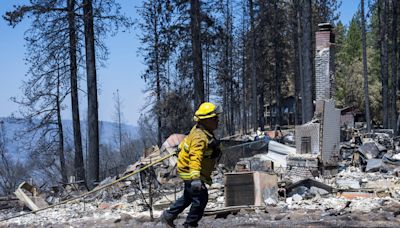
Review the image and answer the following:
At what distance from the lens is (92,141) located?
16281 mm

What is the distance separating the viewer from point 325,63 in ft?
53.8

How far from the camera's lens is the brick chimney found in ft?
53.0

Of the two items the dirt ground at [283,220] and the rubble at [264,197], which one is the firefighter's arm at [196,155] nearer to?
the dirt ground at [283,220]

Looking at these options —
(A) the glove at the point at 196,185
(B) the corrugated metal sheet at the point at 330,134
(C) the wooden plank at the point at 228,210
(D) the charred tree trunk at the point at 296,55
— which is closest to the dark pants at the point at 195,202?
(A) the glove at the point at 196,185

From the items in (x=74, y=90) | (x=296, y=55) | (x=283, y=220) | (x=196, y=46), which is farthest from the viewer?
(x=296, y=55)

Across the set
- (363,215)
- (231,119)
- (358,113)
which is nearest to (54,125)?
(363,215)

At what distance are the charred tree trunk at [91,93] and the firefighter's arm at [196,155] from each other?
10740 millimetres

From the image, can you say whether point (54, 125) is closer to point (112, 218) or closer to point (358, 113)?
point (112, 218)

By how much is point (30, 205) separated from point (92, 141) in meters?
5.11

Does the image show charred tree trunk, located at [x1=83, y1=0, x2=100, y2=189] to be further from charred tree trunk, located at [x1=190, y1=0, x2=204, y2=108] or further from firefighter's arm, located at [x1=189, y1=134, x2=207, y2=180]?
firefighter's arm, located at [x1=189, y1=134, x2=207, y2=180]

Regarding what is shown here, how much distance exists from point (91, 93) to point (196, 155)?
11045 mm

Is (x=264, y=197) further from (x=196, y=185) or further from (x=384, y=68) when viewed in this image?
(x=384, y=68)

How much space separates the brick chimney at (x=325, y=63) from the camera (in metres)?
16.2

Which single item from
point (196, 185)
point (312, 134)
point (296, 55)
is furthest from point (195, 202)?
point (296, 55)
